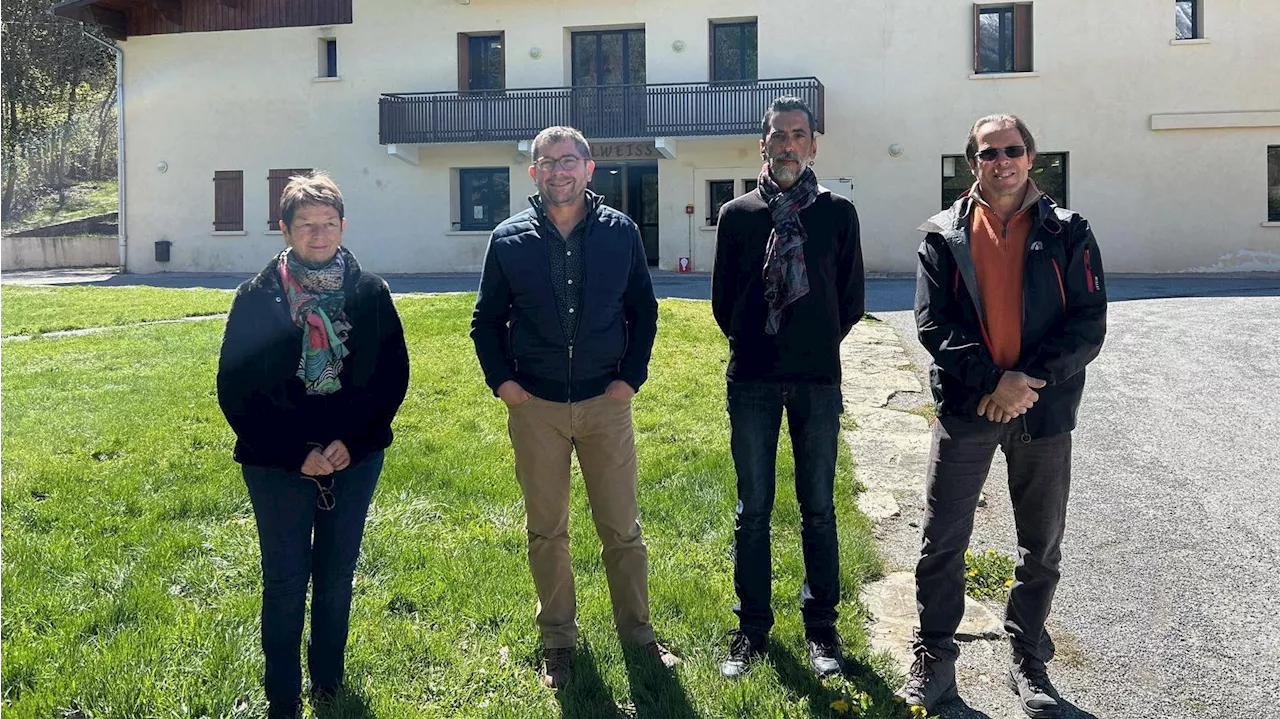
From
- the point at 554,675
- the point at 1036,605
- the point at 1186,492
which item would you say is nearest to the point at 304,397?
the point at 554,675

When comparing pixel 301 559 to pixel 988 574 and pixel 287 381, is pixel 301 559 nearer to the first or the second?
pixel 287 381

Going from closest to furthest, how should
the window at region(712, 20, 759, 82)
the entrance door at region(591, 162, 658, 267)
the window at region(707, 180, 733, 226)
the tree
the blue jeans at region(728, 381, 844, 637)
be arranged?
the blue jeans at region(728, 381, 844, 637), the window at region(712, 20, 759, 82), the window at region(707, 180, 733, 226), the entrance door at region(591, 162, 658, 267), the tree

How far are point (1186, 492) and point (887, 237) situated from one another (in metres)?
17.9

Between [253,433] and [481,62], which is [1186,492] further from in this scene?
[481,62]

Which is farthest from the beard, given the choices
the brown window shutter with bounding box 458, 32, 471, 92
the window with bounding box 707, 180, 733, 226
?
the brown window shutter with bounding box 458, 32, 471, 92

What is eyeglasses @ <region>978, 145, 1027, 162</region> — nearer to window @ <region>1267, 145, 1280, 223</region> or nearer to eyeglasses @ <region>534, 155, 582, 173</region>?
eyeglasses @ <region>534, 155, 582, 173</region>

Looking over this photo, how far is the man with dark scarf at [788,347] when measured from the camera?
11.3 ft

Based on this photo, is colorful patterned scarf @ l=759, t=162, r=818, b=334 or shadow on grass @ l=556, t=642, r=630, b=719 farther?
colorful patterned scarf @ l=759, t=162, r=818, b=334

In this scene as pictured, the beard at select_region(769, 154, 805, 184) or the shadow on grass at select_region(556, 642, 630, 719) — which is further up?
the beard at select_region(769, 154, 805, 184)

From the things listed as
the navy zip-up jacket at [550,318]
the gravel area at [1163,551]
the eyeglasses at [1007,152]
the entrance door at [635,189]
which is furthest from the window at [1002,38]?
the navy zip-up jacket at [550,318]

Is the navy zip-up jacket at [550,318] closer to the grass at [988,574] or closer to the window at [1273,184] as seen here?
the grass at [988,574]

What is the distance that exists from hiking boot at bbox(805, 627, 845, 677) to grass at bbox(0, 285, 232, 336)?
12.3 meters

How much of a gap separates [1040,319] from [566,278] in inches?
61.2

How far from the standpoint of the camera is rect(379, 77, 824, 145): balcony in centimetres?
2212
